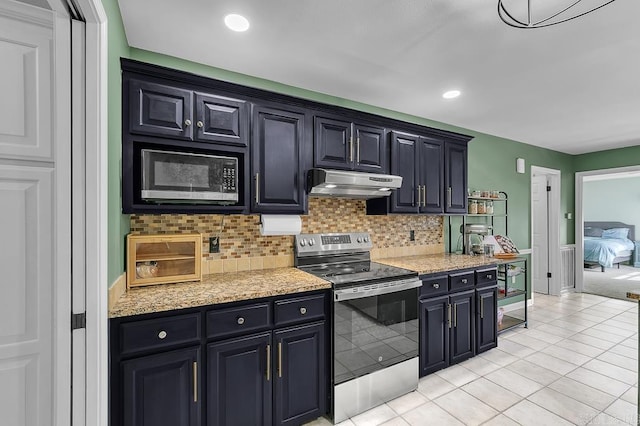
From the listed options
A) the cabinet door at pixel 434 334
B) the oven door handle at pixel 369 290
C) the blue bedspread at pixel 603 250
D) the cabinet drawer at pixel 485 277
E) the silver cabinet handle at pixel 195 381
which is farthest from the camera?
the blue bedspread at pixel 603 250

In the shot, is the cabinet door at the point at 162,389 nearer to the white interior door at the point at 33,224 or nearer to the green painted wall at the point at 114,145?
the white interior door at the point at 33,224

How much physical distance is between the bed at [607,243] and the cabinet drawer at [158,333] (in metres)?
9.12

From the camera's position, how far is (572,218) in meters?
5.56

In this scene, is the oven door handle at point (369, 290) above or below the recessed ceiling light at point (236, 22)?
below

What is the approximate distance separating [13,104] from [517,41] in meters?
2.72

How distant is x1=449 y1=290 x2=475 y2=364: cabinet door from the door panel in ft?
9.80

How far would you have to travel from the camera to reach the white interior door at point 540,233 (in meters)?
5.39

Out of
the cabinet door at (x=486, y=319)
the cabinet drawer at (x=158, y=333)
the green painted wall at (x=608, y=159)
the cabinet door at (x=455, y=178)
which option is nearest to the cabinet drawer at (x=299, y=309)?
the cabinet drawer at (x=158, y=333)

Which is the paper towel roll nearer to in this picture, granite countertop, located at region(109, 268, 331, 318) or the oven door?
granite countertop, located at region(109, 268, 331, 318)

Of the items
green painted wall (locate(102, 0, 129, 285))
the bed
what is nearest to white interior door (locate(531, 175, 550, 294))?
the bed

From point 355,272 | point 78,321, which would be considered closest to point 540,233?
point 355,272

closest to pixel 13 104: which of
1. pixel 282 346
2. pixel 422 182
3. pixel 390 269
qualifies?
pixel 282 346

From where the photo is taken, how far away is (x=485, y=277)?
304 cm

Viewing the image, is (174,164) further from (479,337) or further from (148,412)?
(479,337)
